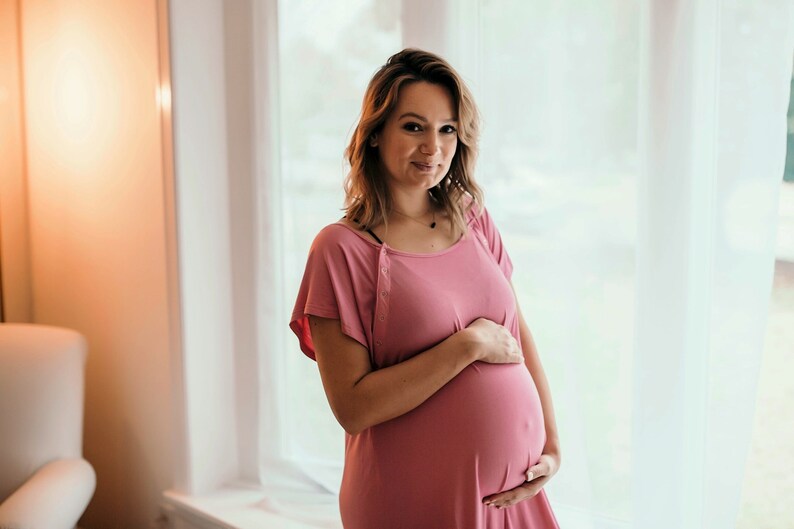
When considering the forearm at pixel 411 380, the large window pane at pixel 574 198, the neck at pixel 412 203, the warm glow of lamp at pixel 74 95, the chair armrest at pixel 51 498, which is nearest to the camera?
the forearm at pixel 411 380

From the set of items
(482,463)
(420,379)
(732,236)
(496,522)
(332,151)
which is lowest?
(496,522)

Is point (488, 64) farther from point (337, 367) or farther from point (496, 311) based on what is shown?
point (337, 367)

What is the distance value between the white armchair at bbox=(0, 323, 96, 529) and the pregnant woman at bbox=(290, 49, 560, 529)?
45.0 inches

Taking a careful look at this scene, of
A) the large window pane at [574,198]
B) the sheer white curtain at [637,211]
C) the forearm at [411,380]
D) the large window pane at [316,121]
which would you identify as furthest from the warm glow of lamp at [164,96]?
the forearm at [411,380]

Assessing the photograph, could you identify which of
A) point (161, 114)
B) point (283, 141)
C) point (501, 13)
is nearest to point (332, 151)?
point (283, 141)

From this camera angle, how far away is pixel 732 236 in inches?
57.1

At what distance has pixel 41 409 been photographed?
2.22m

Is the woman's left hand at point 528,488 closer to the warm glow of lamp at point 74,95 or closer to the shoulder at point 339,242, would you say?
the shoulder at point 339,242

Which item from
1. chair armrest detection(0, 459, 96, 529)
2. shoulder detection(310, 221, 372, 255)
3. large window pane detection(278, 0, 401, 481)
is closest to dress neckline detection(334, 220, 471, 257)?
shoulder detection(310, 221, 372, 255)

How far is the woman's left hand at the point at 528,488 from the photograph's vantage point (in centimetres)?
133

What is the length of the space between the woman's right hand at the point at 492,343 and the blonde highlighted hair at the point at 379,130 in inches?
7.4

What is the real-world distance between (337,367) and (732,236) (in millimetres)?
737

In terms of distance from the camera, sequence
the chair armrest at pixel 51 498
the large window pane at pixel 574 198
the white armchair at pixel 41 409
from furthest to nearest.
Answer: the white armchair at pixel 41 409 < the chair armrest at pixel 51 498 < the large window pane at pixel 574 198

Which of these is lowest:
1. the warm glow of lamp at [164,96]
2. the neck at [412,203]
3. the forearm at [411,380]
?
the forearm at [411,380]
